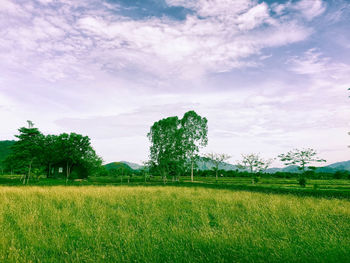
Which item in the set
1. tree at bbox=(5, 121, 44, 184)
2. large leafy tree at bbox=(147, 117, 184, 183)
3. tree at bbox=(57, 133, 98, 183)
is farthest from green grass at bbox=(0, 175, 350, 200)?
tree at bbox=(57, 133, 98, 183)

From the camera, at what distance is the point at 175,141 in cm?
4738

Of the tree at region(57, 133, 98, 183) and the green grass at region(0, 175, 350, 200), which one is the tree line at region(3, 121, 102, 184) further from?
the green grass at region(0, 175, 350, 200)

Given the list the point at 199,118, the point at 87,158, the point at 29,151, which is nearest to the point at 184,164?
the point at 199,118

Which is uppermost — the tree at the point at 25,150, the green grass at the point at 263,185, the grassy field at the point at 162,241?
the tree at the point at 25,150

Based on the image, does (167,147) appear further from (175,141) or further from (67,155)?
(67,155)

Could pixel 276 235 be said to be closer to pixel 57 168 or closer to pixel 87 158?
pixel 87 158

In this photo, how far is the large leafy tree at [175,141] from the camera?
4691 centimetres

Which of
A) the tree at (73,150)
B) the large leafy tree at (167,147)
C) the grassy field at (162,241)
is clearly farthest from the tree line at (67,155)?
the grassy field at (162,241)

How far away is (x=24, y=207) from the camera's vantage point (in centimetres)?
995

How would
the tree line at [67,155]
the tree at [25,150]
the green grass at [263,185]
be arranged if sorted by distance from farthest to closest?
the tree line at [67,155]
the tree at [25,150]
the green grass at [263,185]

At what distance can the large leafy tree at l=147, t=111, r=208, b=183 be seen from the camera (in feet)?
154

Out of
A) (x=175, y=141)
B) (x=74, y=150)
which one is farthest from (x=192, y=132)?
(x=74, y=150)

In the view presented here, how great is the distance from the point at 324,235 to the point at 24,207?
12.0 meters

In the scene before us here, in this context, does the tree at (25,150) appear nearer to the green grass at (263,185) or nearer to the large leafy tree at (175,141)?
the green grass at (263,185)
